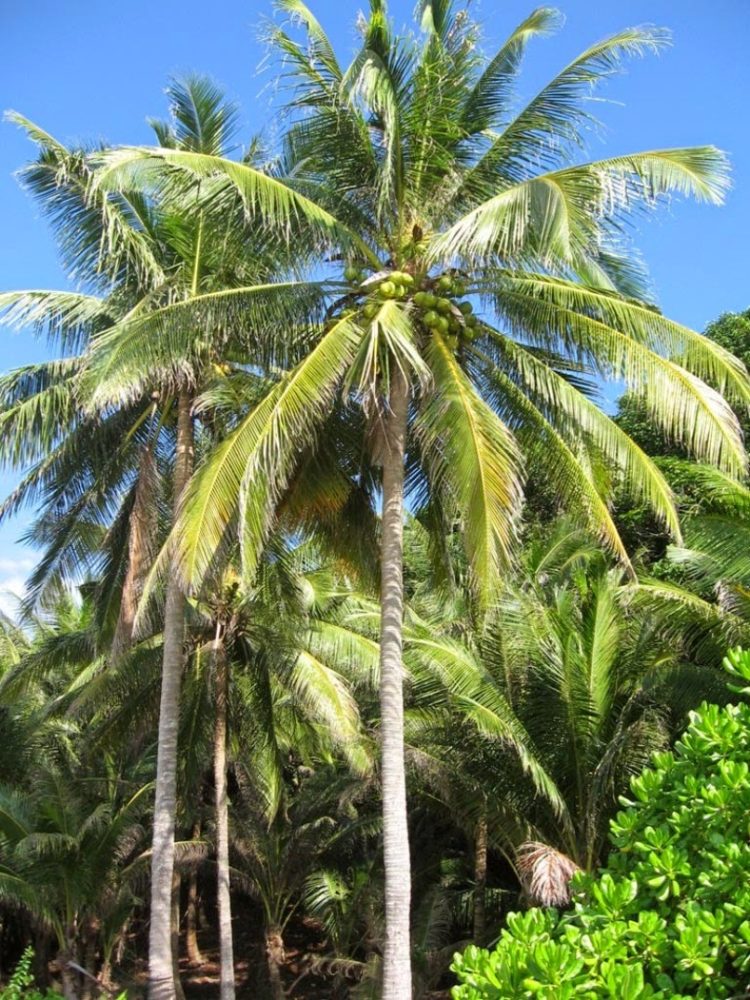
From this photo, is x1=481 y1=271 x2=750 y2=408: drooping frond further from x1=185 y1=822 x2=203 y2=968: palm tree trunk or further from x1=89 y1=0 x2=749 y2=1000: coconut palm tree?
x1=185 y1=822 x2=203 y2=968: palm tree trunk

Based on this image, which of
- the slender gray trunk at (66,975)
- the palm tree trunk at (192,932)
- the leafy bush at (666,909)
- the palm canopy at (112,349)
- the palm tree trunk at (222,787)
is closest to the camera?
the leafy bush at (666,909)

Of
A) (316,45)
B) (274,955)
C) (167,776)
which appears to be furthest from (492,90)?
(274,955)

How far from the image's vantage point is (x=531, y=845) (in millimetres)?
12109

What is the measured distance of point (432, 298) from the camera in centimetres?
1027

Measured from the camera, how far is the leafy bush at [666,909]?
353 centimetres

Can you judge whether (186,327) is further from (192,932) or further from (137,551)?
(192,932)

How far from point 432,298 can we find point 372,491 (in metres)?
3.01

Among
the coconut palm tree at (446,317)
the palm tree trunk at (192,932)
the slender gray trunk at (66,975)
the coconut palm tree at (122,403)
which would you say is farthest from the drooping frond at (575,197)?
the palm tree trunk at (192,932)

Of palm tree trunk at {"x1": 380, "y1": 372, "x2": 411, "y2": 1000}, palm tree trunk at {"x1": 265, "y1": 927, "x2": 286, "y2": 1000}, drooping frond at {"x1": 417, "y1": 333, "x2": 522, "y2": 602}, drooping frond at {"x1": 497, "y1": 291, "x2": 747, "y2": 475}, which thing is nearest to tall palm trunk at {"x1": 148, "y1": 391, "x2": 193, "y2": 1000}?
palm tree trunk at {"x1": 380, "y1": 372, "x2": 411, "y2": 1000}

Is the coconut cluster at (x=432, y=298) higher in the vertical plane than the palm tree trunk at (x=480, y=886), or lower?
higher

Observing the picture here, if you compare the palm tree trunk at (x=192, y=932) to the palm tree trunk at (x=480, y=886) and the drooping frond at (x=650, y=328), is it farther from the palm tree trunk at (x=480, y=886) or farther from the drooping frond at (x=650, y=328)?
the drooping frond at (x=650, y=328)

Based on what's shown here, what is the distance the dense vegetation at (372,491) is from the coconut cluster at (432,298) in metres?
0.04

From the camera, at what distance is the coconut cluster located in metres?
10.3

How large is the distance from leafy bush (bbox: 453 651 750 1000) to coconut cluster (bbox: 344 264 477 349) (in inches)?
256
